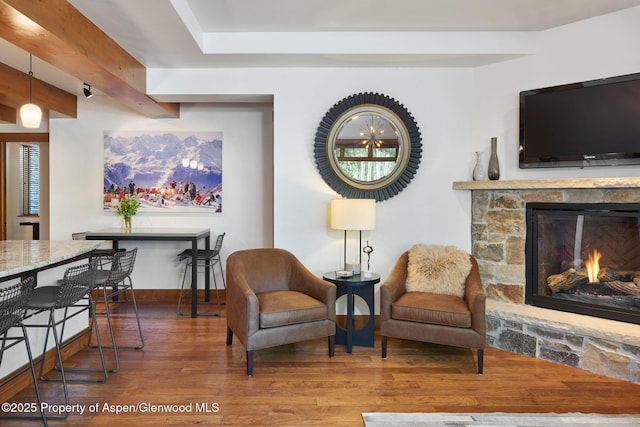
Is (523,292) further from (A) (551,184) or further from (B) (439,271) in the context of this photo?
(A) (551,184)

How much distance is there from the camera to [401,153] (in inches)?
154

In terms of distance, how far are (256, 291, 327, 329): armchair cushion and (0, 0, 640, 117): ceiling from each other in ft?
7.00

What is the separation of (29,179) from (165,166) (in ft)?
11.6

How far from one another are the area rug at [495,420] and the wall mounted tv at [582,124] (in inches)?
74.1

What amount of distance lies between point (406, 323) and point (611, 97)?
2347mm

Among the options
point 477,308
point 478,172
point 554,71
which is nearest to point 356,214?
point 477,308

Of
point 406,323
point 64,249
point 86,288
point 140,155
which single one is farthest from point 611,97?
point 140,155

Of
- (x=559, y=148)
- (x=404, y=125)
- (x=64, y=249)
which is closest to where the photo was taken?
(x=64, y=249)

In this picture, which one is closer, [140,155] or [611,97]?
[611,97]

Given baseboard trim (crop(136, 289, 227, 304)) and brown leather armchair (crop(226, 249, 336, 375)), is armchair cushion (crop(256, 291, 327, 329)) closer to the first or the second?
brown leather armchair (crop(226, 249, 336, 375))

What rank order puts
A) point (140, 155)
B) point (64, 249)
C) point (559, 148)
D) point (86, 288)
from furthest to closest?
1. point (140, 155)
2. point (559, 148)
3. point (64, 249)
4. point (86, 288)

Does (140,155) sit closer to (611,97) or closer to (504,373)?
(504,373)

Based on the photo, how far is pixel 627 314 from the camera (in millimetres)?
3051

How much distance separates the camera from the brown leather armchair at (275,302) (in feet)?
9.75
